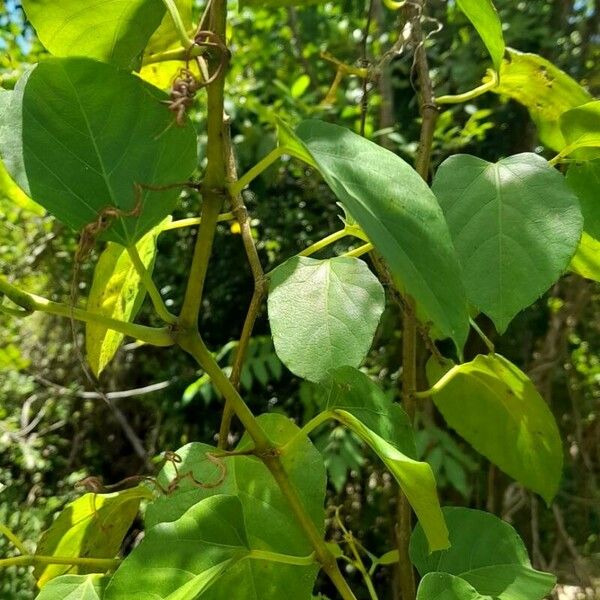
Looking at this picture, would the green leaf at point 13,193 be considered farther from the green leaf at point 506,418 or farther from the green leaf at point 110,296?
the green leaf at point 506,418

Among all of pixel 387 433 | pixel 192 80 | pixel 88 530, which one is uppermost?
pixel 192 80

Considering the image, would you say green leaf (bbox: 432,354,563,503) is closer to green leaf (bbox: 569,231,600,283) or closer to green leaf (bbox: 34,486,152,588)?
green leaf (bbox: 569,231,600,283)

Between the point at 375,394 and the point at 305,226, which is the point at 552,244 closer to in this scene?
the point at 375,394

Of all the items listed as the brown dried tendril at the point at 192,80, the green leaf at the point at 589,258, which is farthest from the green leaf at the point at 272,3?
the green leaf at the point at 589,258

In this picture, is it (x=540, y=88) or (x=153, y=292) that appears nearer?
(x=153, y=292)

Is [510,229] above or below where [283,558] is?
above

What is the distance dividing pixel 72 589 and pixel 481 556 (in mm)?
162

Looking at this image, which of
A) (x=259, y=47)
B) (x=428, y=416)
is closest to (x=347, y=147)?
(x=428, y=416)

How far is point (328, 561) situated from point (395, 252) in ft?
0.42

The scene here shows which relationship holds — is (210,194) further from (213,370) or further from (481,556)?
(481,556)

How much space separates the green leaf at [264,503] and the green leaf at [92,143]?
0.32ft

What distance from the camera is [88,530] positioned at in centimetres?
35

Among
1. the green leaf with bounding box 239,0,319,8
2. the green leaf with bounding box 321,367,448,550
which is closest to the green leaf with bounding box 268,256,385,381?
the green leaf with bounding box 321,367,448,550

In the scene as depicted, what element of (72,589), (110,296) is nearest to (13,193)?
(110,296)
